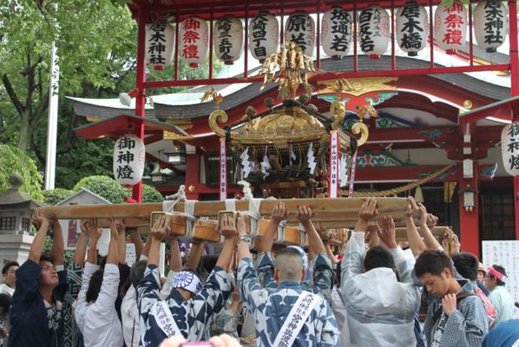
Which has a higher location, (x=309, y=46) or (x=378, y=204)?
(x=309, y=46)

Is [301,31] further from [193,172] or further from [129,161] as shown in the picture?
[193,172]

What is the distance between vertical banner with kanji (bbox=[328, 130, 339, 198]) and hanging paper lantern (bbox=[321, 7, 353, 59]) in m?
3.07

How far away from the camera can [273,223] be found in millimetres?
4230

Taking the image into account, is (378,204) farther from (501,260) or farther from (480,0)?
(480,0)

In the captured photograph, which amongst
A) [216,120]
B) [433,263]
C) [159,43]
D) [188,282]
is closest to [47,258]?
[188,282]

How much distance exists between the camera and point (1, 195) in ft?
34.8

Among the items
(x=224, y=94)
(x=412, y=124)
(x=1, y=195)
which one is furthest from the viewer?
(x=224, y=94)

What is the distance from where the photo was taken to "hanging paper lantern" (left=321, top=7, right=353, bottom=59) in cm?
1141

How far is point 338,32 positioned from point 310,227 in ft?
25.2

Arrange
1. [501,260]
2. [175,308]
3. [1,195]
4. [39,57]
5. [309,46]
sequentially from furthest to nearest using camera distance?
[39,57] → [309,46] → [1,195] → [501,260] → [175,308]

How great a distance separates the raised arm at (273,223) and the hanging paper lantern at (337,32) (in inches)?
302

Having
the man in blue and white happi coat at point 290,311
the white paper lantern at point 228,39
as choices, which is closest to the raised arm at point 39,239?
the man in blue and white happi coat at point 290,311

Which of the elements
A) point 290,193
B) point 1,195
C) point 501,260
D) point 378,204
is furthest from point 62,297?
point 501,260

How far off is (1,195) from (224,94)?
579 centimetres
